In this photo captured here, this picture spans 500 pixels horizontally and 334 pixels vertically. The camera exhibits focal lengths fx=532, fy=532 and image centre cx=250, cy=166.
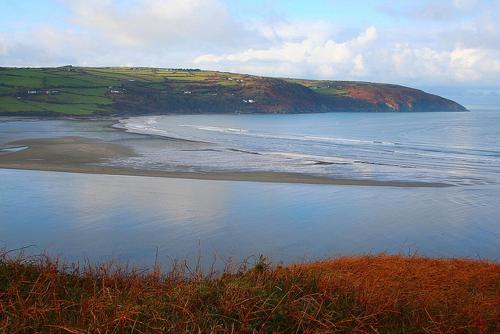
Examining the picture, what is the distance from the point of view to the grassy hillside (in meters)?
97.8

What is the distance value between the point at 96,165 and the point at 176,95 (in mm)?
97023

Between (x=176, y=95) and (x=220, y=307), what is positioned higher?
(x=176, y=95)

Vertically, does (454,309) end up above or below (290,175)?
above

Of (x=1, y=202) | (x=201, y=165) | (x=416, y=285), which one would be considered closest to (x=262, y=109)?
(x=201, y=165)

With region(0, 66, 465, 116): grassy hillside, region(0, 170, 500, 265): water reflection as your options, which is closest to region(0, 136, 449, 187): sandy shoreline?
region(0, 170, 500, 265): water reflection

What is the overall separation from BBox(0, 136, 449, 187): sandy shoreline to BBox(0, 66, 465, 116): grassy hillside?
49.5 metres

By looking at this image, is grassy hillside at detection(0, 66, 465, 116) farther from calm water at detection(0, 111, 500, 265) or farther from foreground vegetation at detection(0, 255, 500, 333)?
foreground vegetation at detection(0, 255, 500, 333)

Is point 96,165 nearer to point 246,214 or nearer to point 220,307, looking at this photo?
point 246,214

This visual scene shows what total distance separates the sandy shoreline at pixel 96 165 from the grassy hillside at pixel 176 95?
4950cm

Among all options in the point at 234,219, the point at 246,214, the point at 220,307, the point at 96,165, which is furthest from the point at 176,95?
the point at 220,307

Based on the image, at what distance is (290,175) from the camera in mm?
29859

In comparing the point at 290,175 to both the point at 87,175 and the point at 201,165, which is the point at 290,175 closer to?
the point at 201,165

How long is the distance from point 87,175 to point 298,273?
23553 millimetres

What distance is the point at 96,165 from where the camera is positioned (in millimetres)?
32219
